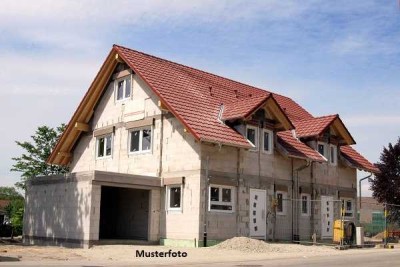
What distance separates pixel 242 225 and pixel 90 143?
11.0 metres

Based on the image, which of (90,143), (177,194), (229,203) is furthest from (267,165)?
(90,143)

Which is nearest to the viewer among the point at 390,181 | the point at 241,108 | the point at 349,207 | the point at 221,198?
the point at 221,198

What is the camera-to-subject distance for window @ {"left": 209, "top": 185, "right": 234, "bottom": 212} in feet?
77.7

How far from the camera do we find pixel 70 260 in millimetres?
16672

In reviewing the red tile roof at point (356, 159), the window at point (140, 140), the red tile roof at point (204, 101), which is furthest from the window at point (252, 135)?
the red tile roof at point (356, 159)

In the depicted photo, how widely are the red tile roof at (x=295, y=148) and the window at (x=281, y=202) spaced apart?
2.10 m

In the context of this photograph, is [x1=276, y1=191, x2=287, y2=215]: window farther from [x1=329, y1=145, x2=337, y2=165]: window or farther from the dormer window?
[x1=329, y1=145, x2=337, y2=165]: window

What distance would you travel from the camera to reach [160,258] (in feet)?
58.9

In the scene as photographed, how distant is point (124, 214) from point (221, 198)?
5880 millimetres

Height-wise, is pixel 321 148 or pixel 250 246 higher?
pixel 321 148

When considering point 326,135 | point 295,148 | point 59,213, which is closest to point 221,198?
point 295,148

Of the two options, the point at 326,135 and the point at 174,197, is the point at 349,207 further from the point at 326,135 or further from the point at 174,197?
the point at 174,197

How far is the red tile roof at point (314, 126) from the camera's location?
29.4 m

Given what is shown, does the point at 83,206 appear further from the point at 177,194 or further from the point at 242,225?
the point at 242,225
